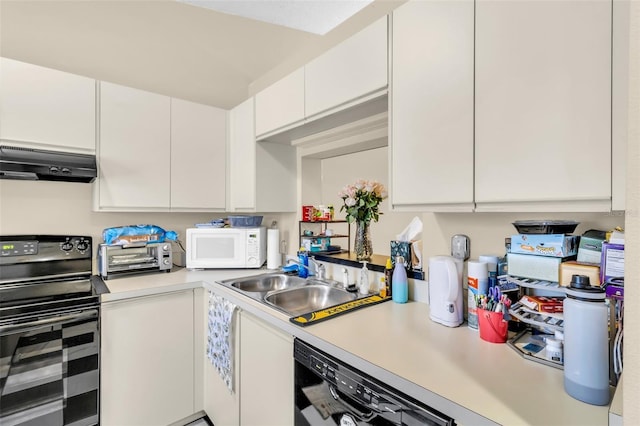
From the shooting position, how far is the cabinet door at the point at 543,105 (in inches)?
29.9

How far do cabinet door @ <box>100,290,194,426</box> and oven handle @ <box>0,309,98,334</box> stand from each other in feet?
0.20

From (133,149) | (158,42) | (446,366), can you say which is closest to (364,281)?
(446,366)

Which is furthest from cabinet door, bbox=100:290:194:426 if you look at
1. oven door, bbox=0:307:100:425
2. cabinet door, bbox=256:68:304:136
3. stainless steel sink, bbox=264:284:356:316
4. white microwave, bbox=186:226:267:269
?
cabinet door, bbox=256:68:304:136

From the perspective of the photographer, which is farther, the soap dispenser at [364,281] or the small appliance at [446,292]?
the soap dispenser at [364,281]

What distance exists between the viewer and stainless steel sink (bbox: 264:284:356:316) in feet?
5.51

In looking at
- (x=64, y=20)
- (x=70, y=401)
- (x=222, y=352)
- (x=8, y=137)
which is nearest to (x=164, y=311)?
(x=222, y=352)

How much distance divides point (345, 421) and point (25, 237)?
2086 millimetres

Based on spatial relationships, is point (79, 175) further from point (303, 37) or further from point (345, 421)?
point (345, 421)

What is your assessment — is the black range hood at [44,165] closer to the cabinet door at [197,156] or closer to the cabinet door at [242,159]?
the cabinet door at [197,156]

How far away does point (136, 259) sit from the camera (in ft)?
6.67

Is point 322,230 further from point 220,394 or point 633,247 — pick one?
point 633,247

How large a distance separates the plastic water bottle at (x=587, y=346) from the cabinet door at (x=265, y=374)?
890 millimetres

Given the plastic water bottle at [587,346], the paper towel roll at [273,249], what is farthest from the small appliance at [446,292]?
the paper towel roll at [273,249]

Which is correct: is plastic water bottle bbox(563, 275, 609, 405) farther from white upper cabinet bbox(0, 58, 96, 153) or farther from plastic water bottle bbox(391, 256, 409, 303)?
white upper cabinet bbox(0, 58, 96, 153)
